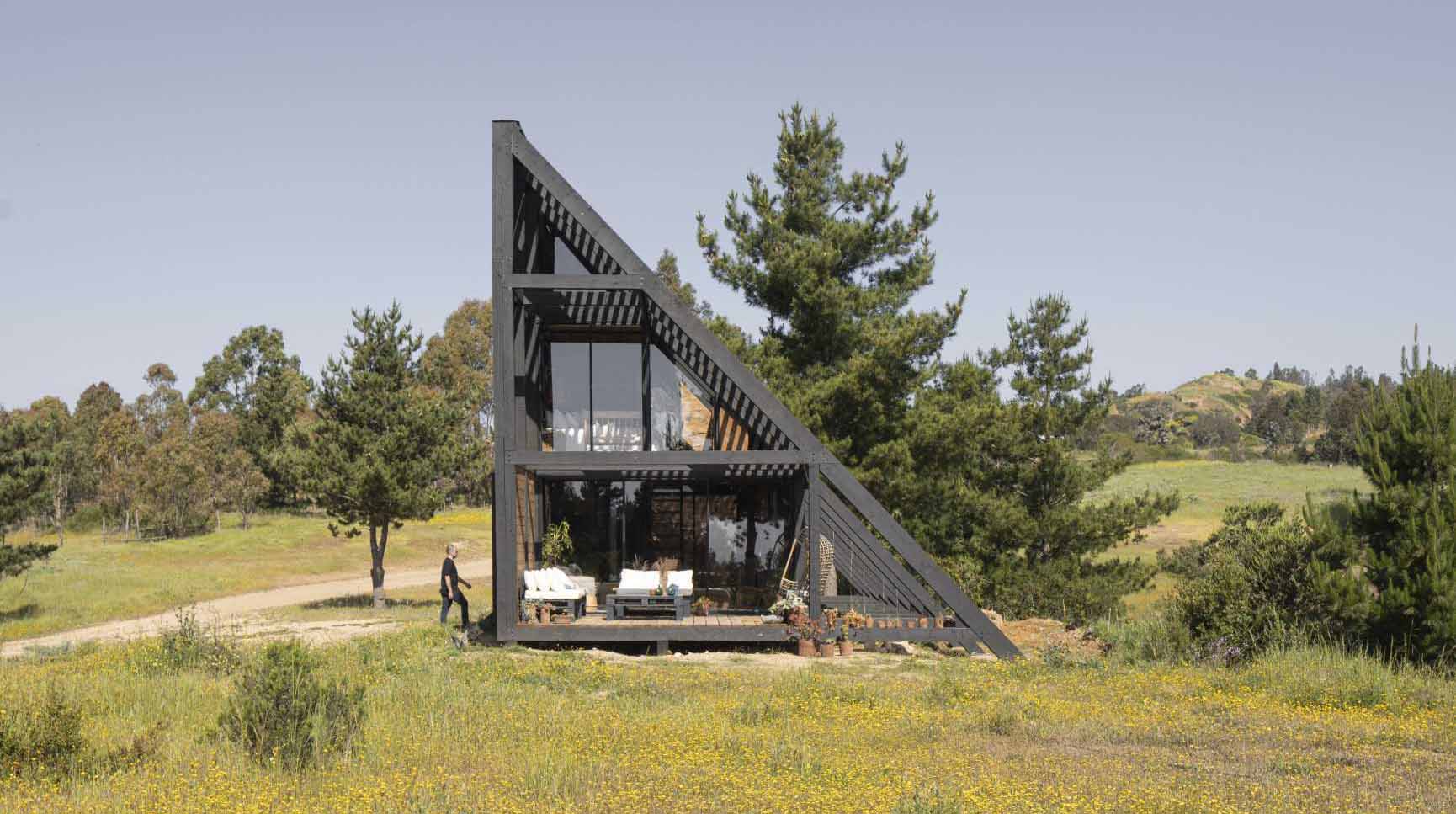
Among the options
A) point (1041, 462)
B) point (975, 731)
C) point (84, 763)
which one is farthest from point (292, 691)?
point (1041, 462)

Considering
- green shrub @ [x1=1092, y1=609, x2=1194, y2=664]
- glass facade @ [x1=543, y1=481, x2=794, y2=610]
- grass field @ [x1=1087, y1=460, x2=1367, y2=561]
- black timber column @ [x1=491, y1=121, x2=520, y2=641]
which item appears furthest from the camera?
grass field @ [x1=1087, y1=460, x2=1367, y2=561]

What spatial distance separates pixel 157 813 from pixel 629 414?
13.0 m

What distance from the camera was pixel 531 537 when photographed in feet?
59.8

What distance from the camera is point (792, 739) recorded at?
965 centimetres

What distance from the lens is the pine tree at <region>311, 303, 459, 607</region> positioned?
25.6 metres

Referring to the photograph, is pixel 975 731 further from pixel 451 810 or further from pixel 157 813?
pixel 157 813

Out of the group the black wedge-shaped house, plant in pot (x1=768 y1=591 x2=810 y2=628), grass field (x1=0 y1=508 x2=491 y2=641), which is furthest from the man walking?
grass field (x1=0 y1=508 x2=491 y2=641)

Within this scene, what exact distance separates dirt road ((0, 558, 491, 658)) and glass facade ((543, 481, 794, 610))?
5.18 m

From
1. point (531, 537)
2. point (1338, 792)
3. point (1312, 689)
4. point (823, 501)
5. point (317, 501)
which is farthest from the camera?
point (317, 501)

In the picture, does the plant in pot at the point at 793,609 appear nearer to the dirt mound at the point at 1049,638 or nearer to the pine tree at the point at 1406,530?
the dirt mound at the point at 1049,638

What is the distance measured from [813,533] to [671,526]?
4236 millimetres

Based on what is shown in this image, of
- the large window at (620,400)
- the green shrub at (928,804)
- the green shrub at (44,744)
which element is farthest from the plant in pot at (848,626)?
the green shrub at (44,744)

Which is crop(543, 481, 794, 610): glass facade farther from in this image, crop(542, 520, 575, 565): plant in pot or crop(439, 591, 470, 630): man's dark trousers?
crop(439, 591, 470, 630): man's dark trousers

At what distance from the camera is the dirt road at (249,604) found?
69.2 feet
